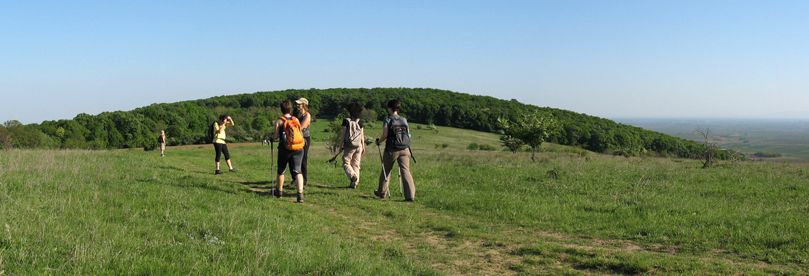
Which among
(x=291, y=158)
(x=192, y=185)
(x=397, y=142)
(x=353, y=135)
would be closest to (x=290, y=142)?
(x=291, y=158)

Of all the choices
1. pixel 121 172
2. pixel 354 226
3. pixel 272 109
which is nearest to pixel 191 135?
pixel 272 109

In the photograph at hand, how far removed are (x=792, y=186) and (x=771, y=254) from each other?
866cm

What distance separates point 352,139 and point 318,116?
10100 cm

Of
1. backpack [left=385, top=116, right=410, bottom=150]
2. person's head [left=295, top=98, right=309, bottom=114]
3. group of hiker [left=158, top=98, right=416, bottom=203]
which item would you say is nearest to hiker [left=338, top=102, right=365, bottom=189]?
group of hiker [left=158, top=98, right=416, bottom=203]

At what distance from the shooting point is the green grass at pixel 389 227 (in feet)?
17.4

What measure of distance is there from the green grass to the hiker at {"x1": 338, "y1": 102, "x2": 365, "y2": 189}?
666mm

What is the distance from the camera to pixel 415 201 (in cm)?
1203

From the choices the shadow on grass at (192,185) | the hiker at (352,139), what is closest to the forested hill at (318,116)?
the hiker at (352,139)

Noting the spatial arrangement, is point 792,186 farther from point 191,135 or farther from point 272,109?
point 272,109

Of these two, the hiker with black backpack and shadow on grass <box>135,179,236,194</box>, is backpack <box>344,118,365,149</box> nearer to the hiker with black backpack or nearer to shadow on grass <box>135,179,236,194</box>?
shadow on grass <box>135,179,236,194</box>

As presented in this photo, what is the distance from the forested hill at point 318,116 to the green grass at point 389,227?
57.3 m

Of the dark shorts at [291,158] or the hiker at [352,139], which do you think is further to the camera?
the hiker at [352,139]

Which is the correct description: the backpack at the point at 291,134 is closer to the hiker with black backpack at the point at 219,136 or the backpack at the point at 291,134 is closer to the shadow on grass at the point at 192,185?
the shadow on grass at the point at 192,185

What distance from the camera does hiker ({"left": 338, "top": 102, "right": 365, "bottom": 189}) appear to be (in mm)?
12648
